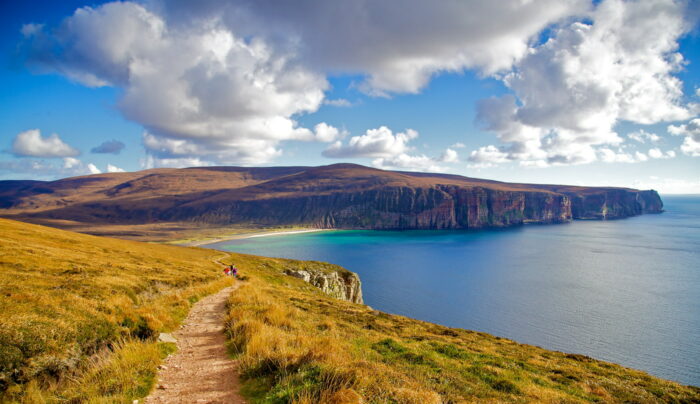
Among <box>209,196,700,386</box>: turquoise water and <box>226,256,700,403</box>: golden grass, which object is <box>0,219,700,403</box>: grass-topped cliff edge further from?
<box>209,196,700,386</box>: turquoise water

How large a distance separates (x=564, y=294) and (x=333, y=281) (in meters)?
58.9

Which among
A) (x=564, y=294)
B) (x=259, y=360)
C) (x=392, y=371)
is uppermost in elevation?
(x=259, y=360)

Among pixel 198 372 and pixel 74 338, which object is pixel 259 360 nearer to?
pixel 198 372

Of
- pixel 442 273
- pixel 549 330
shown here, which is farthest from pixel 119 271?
pixel 442 273

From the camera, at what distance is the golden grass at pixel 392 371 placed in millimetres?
8320

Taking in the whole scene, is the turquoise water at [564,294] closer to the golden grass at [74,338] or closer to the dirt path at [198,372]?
the dirt path at [198,372]

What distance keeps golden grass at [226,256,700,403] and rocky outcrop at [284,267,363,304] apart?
4019 cm

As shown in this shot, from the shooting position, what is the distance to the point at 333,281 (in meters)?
65.2

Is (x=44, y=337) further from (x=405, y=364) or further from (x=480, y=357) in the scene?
(x=480, y=357)

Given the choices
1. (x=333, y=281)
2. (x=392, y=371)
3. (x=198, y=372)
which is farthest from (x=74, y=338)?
(x=333, y=281)

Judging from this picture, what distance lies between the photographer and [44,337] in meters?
10.8

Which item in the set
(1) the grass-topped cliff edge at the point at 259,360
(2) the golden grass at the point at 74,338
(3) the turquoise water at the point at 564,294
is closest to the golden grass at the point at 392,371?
(1) the grass-topped cliff edge at the point at 259,360

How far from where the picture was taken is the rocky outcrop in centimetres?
6253

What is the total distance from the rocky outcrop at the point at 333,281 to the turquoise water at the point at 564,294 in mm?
8431
